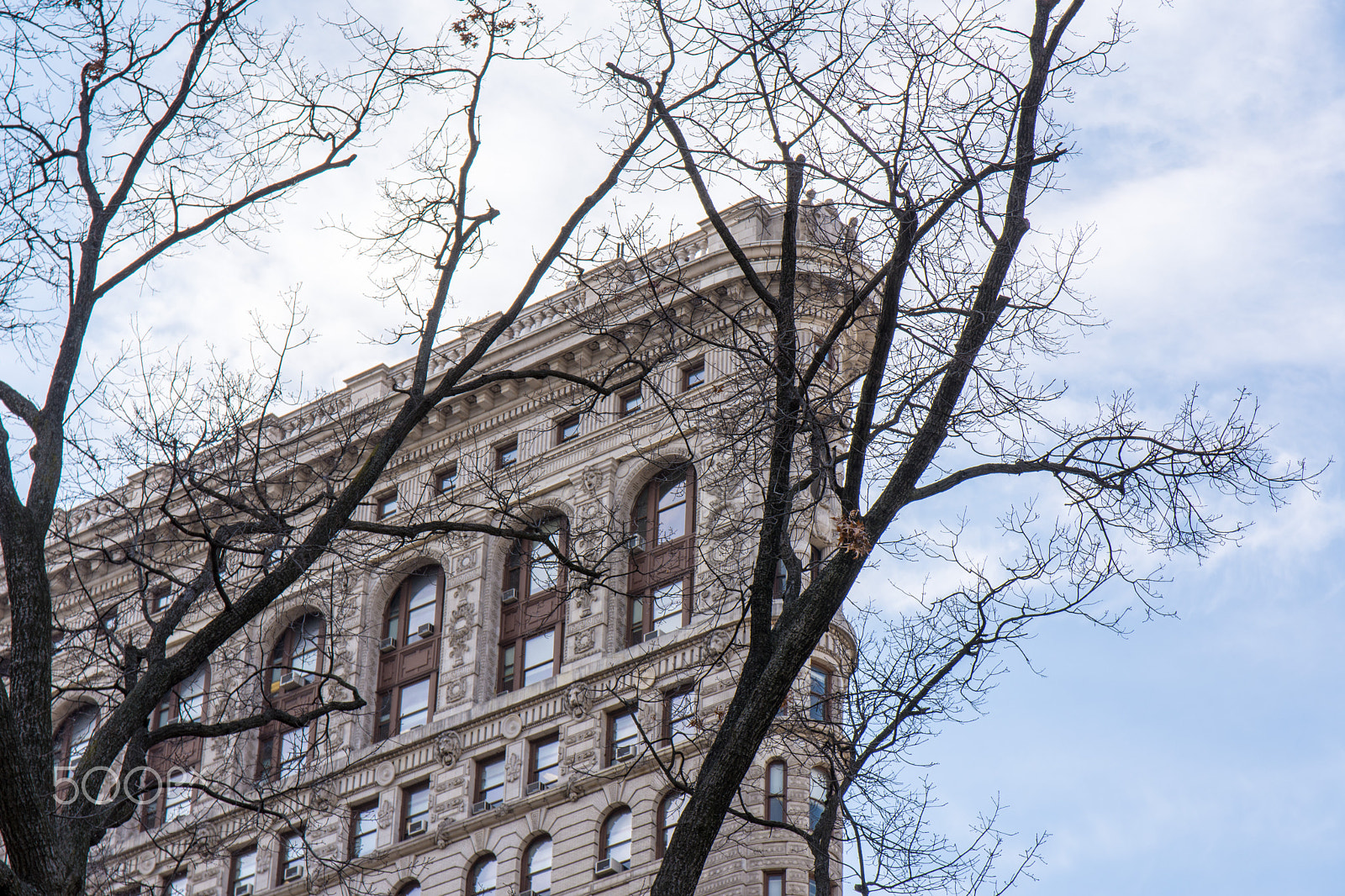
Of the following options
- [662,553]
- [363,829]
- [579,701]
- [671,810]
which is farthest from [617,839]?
[363,829]

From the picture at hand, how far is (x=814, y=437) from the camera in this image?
14328 mm

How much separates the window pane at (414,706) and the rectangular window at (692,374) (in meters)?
10.2

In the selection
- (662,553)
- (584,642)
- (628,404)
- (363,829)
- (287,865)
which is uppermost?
(628,404)

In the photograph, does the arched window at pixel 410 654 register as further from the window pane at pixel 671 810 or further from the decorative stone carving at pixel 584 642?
the window pane at pixel 671 810

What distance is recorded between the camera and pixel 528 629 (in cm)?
4453

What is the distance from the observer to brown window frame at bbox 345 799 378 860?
43.7m

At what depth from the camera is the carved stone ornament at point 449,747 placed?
43.5m

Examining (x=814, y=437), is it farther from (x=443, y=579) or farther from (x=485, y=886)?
(x=443, y=579)

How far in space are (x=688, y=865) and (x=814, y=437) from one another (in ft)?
12.0

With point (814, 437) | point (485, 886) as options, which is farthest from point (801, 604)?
point (485, 886)

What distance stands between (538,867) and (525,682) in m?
5.25

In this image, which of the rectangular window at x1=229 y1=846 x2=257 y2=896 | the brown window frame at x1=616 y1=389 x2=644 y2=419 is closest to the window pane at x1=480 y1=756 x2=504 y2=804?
the rectangular window at x1=229 y1=846 x2=257 y2=896

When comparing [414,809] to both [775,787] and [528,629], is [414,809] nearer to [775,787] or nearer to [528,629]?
[528,629]

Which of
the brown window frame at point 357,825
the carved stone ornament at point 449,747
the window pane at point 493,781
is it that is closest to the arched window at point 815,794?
the window pane at point 493,781
